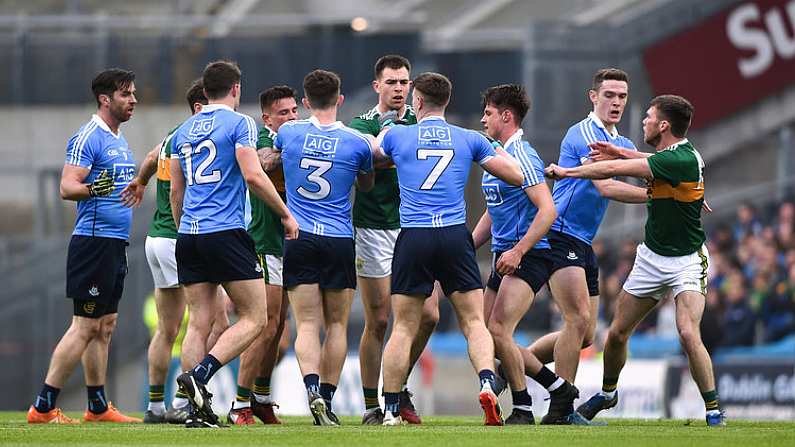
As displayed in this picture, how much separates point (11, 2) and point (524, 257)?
52.5 ft

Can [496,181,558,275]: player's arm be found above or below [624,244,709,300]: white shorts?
above

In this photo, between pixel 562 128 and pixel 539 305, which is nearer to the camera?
pixel 539 305

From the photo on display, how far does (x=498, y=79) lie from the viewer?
2477 cm

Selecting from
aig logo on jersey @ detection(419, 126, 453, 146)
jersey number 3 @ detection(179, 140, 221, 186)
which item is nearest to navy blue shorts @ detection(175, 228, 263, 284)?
jersey number 3 @ detection(179, 140, 221, 186)

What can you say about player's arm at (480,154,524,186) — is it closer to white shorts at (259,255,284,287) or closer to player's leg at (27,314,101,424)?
white shorts at (259,255,284,287)

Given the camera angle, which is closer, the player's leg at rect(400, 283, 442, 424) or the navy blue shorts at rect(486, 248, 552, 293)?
the navy blue shorts at rect(486, 248, 552, 293)

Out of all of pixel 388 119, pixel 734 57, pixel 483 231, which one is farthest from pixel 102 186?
pixel 734 57

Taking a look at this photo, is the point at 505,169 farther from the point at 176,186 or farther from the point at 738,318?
the point at 738,318

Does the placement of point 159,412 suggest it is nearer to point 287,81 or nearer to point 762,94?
point 287,81

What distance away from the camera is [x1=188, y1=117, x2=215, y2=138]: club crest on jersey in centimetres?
1122

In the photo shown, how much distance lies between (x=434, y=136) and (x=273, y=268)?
6.55ft

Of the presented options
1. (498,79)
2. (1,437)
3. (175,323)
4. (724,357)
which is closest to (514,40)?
(498,79)

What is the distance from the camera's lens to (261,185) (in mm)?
10938

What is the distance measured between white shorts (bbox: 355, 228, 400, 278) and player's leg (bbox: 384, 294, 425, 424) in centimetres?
81
